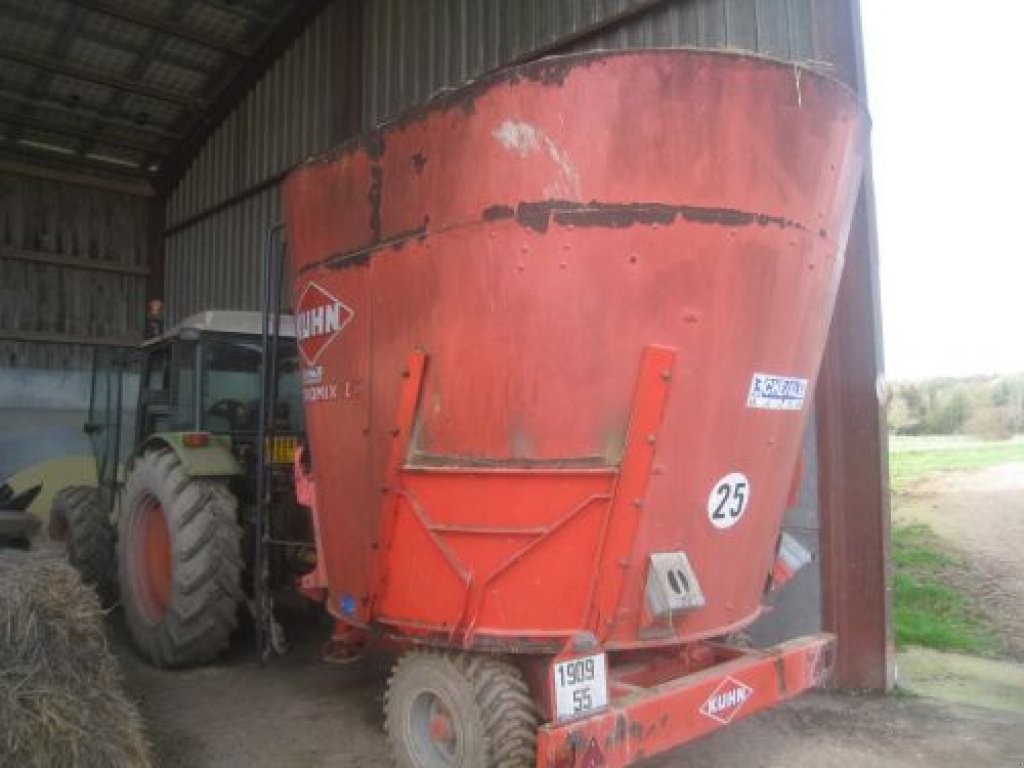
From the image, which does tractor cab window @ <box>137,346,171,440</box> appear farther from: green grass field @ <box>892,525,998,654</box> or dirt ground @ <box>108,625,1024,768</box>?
green grass field @ <box>892,525,998,654</box>

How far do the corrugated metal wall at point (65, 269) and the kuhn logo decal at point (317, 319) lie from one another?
11.3 metres

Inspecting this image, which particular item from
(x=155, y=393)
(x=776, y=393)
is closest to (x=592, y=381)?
(x=776, y=393)

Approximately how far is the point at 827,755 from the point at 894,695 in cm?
106

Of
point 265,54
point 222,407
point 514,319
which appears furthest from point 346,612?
point 265,54

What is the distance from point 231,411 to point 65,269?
31.1 feet

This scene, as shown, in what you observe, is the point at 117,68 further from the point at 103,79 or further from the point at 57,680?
the point at 57,680

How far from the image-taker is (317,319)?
12.5 feet

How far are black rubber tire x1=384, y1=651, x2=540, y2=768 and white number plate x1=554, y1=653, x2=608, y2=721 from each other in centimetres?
21

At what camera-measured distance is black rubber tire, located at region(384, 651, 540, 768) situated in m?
2.87

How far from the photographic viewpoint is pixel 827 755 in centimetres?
403

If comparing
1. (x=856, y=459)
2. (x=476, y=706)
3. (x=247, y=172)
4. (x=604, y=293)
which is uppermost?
(x=247, y=172)

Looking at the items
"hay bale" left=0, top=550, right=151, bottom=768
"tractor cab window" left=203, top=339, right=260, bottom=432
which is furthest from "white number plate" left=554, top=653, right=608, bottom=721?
"tractor cab window" left=203, top=339, right=260, bottom=432

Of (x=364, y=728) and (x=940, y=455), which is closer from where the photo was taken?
(x=364, y=728)

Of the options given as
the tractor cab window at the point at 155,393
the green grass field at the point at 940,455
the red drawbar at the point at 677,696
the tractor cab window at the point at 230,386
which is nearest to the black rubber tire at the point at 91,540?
the tractor cab window at the point at 155,393
